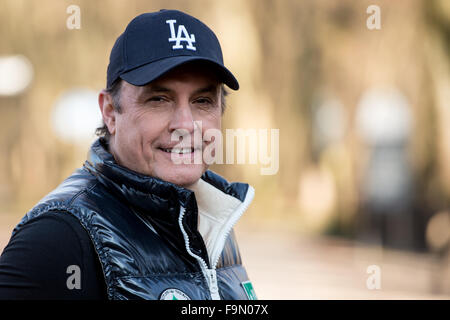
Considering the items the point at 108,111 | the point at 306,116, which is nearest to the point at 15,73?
the point at 306,116

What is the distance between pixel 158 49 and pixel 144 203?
1.30ft

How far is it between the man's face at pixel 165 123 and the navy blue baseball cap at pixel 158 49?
37 millimetres

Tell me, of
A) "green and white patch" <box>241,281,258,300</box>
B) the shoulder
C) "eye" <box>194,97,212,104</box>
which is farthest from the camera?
"green and white patch" <box>241,281,258,300</box>

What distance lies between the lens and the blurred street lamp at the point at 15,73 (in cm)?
707

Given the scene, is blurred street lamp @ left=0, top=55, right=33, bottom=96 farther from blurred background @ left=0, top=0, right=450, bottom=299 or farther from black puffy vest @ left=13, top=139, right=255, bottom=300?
black puffy vest @ left=13, top=139, right=255, bottom=300

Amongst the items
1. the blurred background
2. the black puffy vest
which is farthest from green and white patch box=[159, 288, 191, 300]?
the blurred background

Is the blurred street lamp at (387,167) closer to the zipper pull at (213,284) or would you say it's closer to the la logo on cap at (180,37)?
the la logo on cap at (180,37)

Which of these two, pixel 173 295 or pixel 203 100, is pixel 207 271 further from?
pixel 203 100

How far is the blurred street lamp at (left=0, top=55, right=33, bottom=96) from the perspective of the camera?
7.07m

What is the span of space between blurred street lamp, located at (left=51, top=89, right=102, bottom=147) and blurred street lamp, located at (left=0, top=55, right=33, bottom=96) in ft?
1.76

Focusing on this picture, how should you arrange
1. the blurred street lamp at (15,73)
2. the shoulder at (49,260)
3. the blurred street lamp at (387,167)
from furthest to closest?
the blurred street lamp at (15,73) < the blurred street lamp at (387,167) < the shoulder at (49,260)

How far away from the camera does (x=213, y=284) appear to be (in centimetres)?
143

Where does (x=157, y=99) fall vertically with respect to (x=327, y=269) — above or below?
above

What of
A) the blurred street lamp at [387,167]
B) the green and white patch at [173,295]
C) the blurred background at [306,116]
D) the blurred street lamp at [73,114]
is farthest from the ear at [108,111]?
the blurred street lamp at [387,167]
